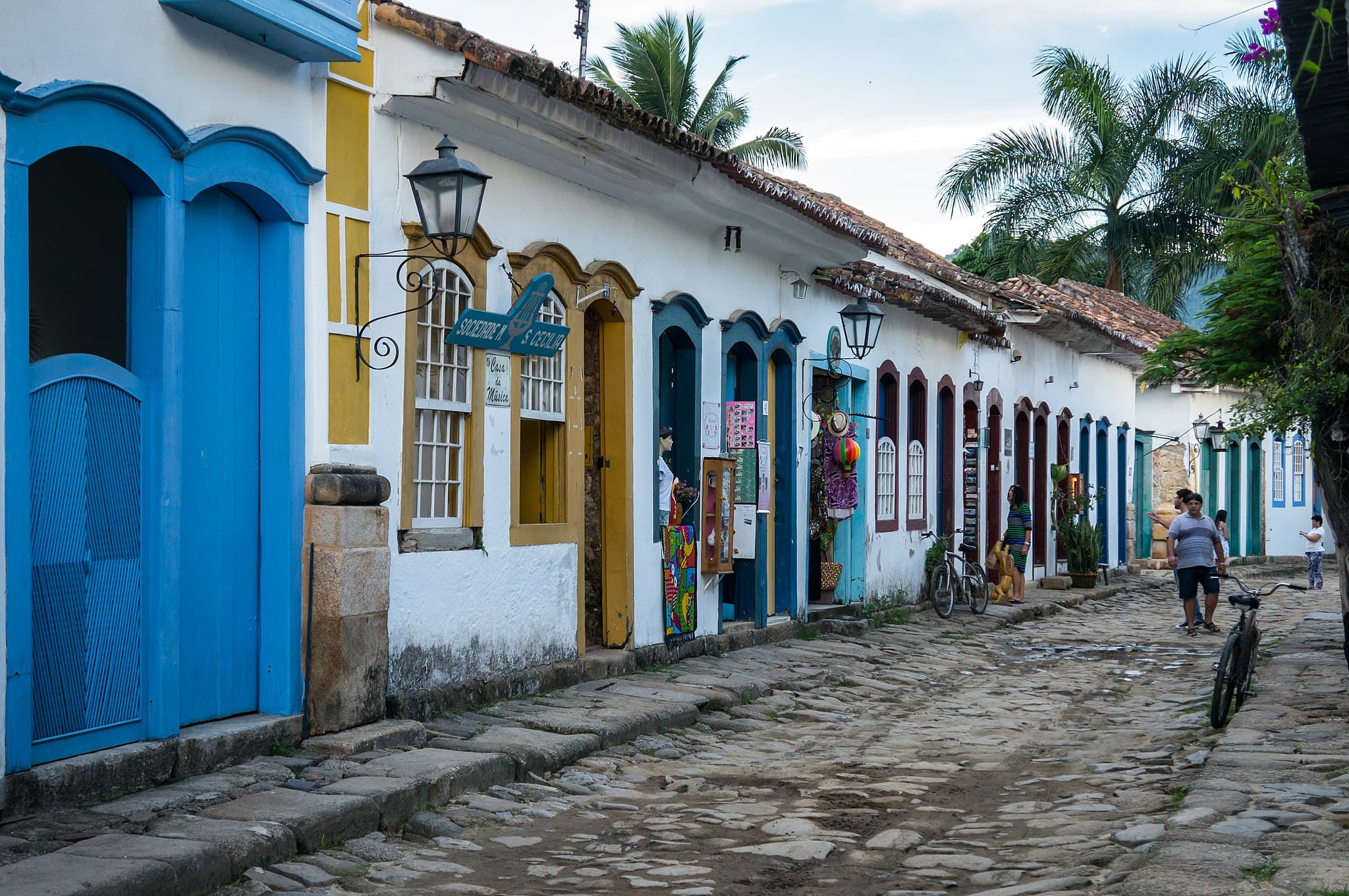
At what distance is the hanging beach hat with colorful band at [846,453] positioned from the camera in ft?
51.3

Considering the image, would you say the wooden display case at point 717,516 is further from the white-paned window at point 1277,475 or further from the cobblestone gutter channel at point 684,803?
the white-paned window at point 1277,475

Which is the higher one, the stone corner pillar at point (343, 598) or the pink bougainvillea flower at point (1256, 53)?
the pink bougainvillea flower at point (1256, 53)

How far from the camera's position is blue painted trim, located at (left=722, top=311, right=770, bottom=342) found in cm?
1311

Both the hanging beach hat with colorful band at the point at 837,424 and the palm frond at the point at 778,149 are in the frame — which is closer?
the hanging beach hat with colorful band at the point at 837,424

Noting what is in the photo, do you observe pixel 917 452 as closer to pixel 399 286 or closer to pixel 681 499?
pixel 681 499

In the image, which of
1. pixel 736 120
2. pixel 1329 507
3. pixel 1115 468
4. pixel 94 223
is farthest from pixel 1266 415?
pixel 736 120

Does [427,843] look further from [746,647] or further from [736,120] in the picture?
[736,120]

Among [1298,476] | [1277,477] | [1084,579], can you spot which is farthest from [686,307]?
[1298,476]

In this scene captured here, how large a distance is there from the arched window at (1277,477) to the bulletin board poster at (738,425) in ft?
85.7

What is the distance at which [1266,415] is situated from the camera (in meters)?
10.3

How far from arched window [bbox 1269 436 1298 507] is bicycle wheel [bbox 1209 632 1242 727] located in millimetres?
28073

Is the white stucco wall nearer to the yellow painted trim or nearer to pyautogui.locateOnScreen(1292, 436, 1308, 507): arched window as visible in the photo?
the yellow painted trim

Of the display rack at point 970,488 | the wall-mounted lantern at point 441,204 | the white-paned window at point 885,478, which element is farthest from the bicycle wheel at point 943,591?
the wall-mounted lantern at point 441,204

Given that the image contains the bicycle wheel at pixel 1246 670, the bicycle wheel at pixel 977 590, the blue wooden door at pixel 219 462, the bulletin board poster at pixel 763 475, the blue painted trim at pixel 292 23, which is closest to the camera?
the blue painted trim at pixel 292 23
